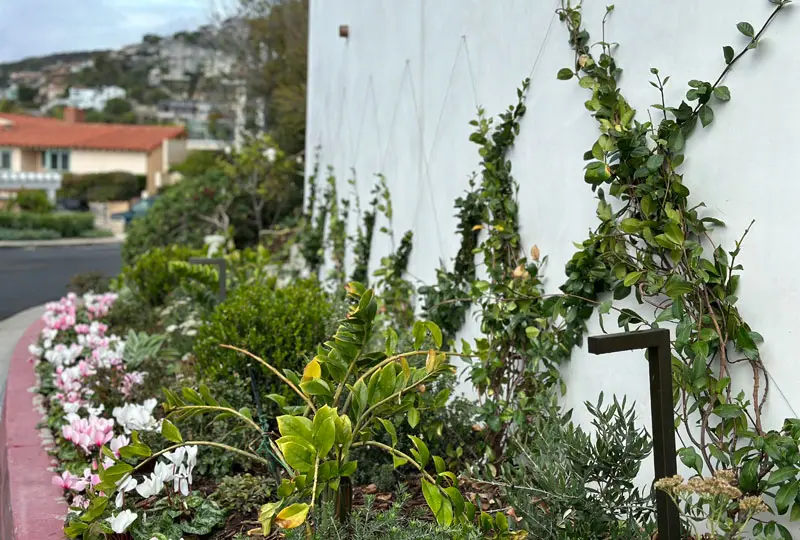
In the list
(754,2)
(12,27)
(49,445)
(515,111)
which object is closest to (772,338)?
(754,2)

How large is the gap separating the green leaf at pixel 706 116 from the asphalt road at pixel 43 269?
1145cm

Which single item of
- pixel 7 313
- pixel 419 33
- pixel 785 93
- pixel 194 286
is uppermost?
pixel 419 33

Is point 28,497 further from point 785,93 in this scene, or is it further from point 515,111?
Result: point 785,93

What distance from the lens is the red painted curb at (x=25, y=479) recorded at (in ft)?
9.82

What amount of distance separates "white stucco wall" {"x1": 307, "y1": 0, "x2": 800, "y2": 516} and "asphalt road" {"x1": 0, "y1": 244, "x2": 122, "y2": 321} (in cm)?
849

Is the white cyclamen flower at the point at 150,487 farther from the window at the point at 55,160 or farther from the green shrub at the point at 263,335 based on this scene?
the window at the point at 55,160

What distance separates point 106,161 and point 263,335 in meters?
59.9

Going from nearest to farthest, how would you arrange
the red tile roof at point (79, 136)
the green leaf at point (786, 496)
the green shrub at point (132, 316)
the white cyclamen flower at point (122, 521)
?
the green leaf at point (786, 496)
the white cyclamen flower at point (122, 521)
the green shrub at point (132, 316)
the red tile roof at point (79, 136)

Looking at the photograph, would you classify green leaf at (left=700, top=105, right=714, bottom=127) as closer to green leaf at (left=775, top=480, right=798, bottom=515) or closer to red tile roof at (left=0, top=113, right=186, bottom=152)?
green leaf at (left=775, top=480, right=798, bottom=515)

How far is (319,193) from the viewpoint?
11445mm

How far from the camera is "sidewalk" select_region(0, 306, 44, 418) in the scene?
786 cm

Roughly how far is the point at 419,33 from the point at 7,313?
921 centimetres

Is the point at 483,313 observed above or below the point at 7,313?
above

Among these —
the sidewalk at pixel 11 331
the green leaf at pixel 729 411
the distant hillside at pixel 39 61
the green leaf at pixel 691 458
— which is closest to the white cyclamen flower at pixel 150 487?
the green leaf at pixel 691 458
